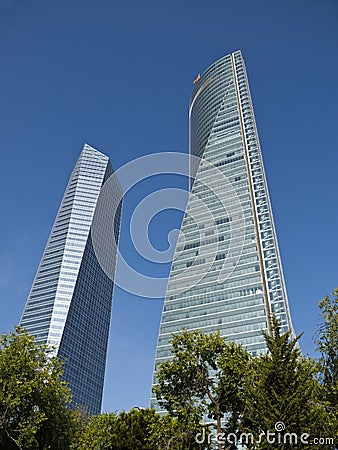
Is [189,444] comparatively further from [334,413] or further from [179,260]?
[179,260]

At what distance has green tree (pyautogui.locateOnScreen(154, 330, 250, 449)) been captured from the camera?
34594mm

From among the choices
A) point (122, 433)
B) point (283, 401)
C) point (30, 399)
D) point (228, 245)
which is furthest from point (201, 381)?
point (228, 245)

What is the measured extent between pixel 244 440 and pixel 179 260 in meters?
130

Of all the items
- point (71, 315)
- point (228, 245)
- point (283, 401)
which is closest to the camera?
point (283, 401)

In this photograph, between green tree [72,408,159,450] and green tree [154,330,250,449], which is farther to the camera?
green tree [154,330,250,449]

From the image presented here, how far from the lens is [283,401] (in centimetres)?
2439

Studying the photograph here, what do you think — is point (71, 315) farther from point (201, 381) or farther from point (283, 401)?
point (283, 401)

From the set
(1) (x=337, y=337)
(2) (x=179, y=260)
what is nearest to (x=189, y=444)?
(1) (x=337, y=337)

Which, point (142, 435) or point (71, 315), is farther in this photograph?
point (71, 315)

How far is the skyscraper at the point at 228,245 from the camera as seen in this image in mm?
131000

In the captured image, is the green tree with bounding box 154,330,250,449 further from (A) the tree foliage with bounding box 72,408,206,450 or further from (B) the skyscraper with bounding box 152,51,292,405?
(B) the skyscraper with bounding box 152,51,292,405

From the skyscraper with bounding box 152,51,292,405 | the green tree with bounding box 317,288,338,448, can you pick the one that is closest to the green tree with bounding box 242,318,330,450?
the green tree with bounding box 317,288,338,448

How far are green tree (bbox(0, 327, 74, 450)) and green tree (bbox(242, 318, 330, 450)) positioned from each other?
18883mm

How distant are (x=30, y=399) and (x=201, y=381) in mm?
14727
